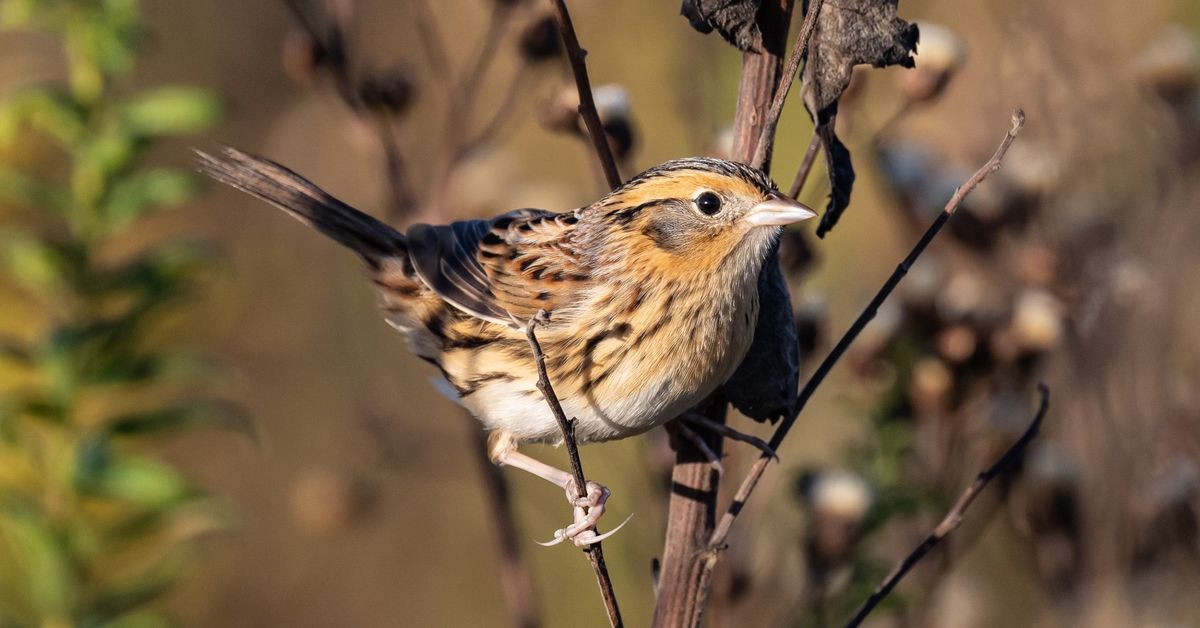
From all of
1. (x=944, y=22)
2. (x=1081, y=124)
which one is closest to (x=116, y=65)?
(x=1081, y=124)

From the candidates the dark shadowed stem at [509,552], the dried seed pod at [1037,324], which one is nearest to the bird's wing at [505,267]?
the dark shadowed stem at [509,552]

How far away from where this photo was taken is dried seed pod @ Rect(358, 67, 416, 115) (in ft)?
11.0

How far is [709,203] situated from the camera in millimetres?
2414

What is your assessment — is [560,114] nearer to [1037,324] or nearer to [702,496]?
[702,496]

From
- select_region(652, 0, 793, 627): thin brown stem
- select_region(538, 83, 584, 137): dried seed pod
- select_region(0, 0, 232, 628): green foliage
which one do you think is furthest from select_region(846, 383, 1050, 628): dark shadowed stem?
select_region(0, 0, 232, 628): green foliage

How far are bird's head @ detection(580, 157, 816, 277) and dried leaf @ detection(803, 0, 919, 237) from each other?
0.22 metres

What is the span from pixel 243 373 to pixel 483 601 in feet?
4.81

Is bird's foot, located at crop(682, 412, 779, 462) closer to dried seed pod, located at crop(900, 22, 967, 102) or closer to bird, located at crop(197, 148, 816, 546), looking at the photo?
bird, located at crop(197, 148, 816, 546)

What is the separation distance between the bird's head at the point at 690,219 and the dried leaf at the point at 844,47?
221mm

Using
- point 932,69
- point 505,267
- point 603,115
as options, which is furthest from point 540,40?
point 932,69

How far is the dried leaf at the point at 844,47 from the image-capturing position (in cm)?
197

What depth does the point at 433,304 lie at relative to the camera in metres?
2.92

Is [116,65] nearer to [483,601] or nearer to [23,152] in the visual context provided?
[23,152]

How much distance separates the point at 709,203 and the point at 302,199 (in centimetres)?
96
